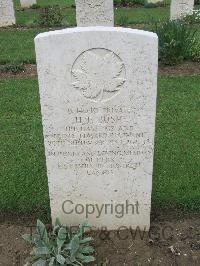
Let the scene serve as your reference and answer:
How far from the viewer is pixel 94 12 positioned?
11.1m

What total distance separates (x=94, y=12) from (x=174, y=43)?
3.57 m

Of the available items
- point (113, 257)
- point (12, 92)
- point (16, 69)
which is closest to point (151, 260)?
point (113, 257)

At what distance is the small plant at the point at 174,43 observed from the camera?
8321mm

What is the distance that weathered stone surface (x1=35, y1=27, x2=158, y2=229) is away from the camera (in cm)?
334

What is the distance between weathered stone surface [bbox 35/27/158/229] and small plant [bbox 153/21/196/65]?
197 inches

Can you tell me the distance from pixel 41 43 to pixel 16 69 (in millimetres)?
5683

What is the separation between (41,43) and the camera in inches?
132

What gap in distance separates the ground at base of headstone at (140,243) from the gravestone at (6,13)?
9937 mm

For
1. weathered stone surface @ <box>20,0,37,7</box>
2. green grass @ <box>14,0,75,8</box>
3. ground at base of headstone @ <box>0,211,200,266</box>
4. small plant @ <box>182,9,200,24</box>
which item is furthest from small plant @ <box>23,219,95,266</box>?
green grass @ <box>14,0,75,8</box>

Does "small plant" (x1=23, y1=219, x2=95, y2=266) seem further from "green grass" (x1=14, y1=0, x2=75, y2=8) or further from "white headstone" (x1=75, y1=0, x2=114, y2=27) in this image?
"green grass" (x1=14, y1=0, x2=75, y2=8)

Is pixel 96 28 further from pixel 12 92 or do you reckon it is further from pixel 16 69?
pixel 16 69

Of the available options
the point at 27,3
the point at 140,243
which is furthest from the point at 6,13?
the point at 140,243

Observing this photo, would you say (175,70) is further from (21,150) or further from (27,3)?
(27,3)

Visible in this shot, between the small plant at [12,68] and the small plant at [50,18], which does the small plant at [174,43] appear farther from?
the small plant at [50,18]
